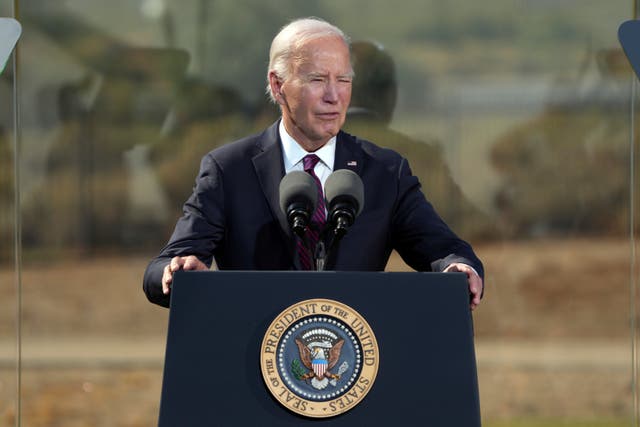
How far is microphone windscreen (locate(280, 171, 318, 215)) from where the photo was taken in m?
2.06

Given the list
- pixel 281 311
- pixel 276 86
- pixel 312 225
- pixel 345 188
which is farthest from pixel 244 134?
pixel 281 311

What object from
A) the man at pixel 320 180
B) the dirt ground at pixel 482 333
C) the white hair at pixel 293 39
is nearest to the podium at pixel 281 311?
the man at pixel 320 180

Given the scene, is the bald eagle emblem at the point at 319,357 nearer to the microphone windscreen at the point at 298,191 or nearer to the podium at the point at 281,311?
the podium at the point at 281,311

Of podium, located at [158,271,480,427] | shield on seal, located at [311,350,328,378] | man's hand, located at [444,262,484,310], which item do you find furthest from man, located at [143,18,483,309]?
shield on seal, located at [311,350,328,378]

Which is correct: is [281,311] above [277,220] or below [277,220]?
below

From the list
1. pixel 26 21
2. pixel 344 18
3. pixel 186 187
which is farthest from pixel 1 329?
pixel 344 18

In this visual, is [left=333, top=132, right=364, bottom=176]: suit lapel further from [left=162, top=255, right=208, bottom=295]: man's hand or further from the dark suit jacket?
[left=162, top=255, right=208, bottom=295]: man's hand

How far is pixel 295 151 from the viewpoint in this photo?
8.52 ft

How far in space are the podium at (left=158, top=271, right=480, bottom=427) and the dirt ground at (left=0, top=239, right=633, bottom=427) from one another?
2.34 m

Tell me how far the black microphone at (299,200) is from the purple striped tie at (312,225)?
14 centimetres

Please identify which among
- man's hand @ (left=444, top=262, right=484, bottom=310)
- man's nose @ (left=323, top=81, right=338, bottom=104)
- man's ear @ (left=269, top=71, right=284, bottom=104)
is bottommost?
man's hand @ (left=444, top=262, right=484, bottom=310)

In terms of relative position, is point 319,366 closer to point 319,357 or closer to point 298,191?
point 319,357

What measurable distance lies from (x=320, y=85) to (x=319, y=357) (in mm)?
818

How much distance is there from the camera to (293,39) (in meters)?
2.51
